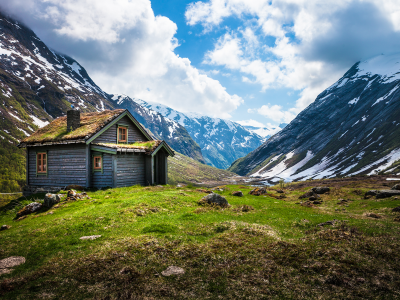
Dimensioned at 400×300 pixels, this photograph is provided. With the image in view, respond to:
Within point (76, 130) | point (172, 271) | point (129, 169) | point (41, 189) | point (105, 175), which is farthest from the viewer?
point (41, 189)

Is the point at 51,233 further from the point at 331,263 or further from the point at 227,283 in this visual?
the point at 331,263

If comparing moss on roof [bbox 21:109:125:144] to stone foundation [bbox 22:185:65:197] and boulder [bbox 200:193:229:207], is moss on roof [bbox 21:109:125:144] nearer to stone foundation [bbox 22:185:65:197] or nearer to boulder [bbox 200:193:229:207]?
stone foundation [bbox 22:185:65:197]

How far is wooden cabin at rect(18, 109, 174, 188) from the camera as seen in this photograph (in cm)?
2997

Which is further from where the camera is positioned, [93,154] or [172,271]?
[93,154]

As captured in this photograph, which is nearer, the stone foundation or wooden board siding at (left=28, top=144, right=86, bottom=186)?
wooden board siding at (left=28, top=144, right=86, bottom=186)

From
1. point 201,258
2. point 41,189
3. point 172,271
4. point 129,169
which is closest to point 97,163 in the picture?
point 129,169

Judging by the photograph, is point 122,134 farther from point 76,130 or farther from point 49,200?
point 49,200

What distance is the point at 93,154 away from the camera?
3062 cm

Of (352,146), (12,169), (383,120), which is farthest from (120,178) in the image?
(383,120)

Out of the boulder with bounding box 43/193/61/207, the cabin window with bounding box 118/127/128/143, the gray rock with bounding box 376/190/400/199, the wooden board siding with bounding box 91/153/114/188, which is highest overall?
the cabin window with bounding box 118/127/128/143

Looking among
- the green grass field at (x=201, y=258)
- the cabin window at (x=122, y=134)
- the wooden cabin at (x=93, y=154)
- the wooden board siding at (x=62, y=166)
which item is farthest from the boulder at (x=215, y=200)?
the cabin window at (x=122, y=134)

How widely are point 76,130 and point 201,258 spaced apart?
30.0 metres

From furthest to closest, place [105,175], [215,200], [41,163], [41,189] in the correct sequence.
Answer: [41,163], [41,189], [105,175], [215,200]

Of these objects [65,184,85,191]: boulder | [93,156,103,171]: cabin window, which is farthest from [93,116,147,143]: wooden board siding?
[65,184,85,191]: boulder
